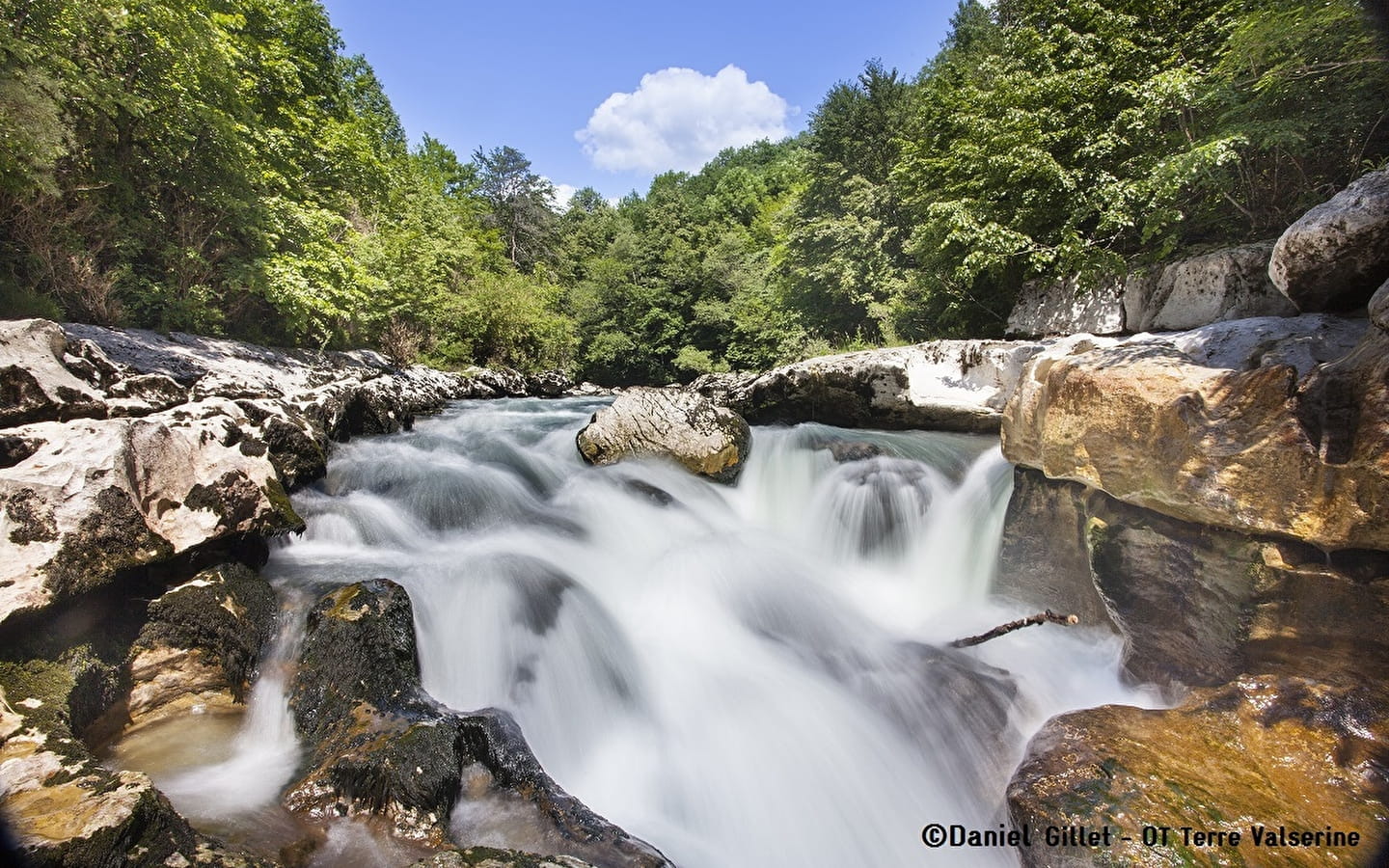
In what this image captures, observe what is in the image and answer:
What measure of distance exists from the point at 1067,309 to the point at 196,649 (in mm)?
12087

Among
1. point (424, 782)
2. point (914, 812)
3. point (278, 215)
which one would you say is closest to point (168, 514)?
point (424, 782)

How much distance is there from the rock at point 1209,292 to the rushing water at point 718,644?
9.63 feet

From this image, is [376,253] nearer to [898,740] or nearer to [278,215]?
[278,215]

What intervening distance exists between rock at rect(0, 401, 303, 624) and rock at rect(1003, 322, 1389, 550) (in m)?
7.18

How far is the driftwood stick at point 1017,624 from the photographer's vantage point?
3.83 metres

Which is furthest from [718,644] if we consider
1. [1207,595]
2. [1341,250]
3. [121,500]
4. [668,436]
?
[1341,250]

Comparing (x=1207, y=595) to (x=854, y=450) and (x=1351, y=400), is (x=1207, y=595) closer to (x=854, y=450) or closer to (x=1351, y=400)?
(x=1351, y=400)

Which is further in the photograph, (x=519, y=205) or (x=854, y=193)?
(x=519, y=205)

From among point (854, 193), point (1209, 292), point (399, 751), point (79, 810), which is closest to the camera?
point (79, 810)

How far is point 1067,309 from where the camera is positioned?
912 cm

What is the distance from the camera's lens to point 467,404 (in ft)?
47.1

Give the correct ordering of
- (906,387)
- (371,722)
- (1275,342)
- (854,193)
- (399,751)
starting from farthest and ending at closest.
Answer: (854,193)
(906,387)
(1275,342)
(371,722)
(399,751)

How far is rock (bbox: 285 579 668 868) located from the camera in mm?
2502

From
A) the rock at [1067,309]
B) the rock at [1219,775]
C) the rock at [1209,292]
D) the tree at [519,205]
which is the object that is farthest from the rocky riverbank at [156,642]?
the tree at [519,205]
